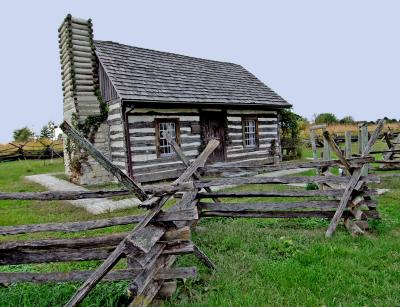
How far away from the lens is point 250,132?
1500 centimetres

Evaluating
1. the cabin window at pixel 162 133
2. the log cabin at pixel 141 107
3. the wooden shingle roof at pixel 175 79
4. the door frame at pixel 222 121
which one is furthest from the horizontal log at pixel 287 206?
the door frame at pixel 222 121

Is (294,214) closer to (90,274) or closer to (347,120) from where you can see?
(90,274)

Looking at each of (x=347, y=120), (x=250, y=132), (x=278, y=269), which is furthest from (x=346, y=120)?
(x=278, y=269)

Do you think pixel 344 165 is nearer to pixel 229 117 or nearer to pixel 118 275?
pixel 118 275

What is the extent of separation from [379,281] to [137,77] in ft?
33.8

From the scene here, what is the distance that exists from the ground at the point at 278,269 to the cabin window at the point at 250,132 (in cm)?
909

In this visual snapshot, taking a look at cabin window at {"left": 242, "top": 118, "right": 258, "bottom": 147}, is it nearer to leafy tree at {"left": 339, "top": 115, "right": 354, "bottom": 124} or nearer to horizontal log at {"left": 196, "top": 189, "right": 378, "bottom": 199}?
horizontal log at {"left": 196, "top": 189, "right": 378, "bottom": 199}

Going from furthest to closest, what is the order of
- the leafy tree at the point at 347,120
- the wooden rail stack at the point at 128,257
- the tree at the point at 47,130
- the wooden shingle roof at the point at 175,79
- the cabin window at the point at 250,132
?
1. the leafy tree at the point at 347,120
2. the tree at the point at 47,130
3. the cabin window at the point at 250,132
4. the wooden shingle roof at the point at 175,79
5. the wooden rail stack at the point at 128,257

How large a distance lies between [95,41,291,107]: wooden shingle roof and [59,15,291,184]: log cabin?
0.14 feet

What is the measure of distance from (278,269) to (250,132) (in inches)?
453

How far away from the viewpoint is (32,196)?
3451mm

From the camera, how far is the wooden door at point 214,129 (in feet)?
43.6

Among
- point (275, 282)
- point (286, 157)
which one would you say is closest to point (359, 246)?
point (275, 282)

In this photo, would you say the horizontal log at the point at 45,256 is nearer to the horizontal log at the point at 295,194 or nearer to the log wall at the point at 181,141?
the horizontal log at the point at 295,194
